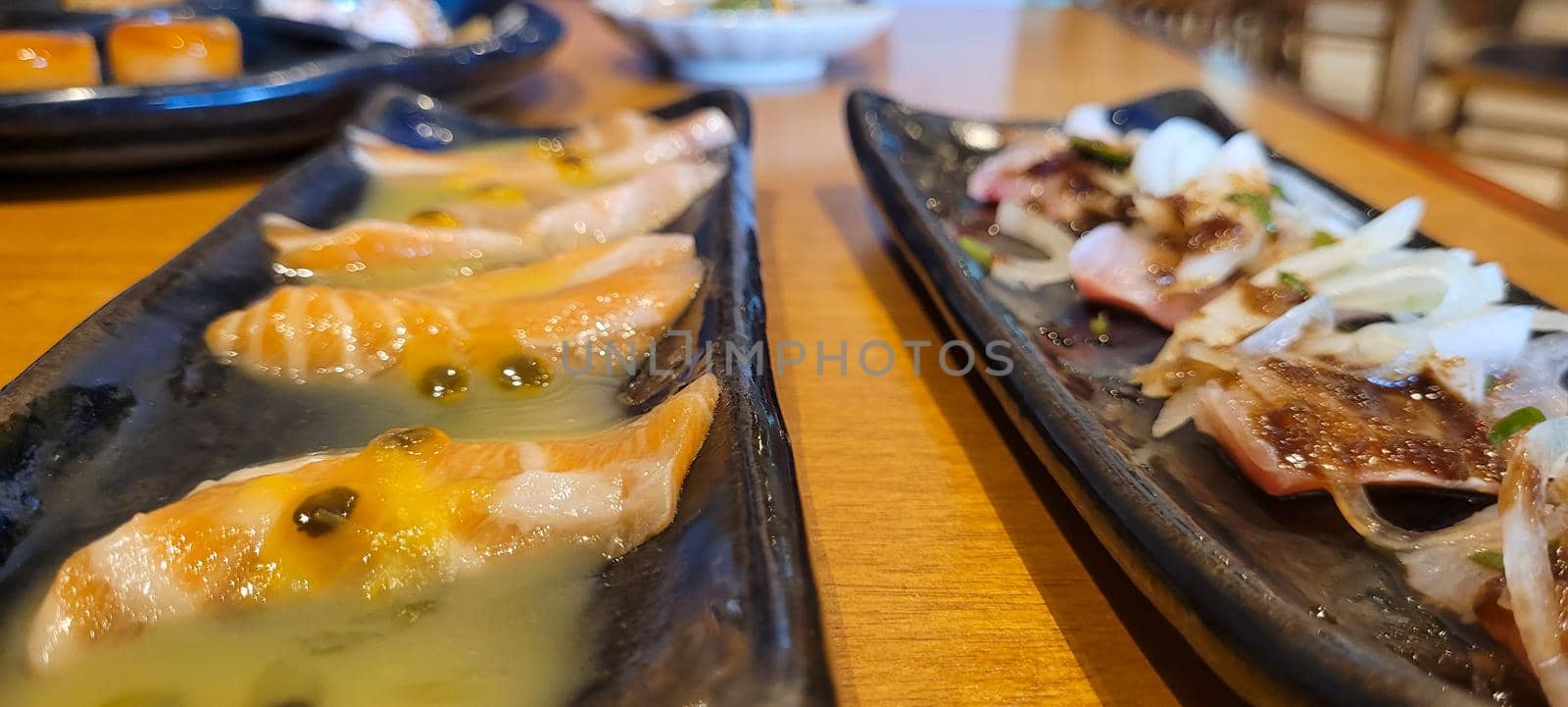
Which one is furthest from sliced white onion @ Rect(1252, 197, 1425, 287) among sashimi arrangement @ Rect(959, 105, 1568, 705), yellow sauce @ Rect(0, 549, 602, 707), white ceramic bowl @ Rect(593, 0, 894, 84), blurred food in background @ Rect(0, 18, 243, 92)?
blurred food in background @ Rect(0, 18, 243, 92)

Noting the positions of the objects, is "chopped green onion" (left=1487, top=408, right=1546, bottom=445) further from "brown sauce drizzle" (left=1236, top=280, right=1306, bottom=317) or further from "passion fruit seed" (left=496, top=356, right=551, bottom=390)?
"passion fruit seed" (left=496, top=356, right=551, bottom=390)

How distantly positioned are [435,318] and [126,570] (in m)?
0.50

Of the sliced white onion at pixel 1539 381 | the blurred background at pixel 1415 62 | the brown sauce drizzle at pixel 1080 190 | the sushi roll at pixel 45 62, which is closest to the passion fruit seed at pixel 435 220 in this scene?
the sushi roll at pixel 45 62

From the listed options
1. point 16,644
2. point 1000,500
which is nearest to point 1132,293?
point 1000,500

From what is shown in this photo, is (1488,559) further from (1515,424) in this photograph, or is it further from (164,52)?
(164,52)

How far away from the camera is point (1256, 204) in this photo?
1.59 meters

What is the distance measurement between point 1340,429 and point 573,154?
5.04ft

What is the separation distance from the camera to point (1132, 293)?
145cm

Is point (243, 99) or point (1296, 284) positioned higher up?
point (243, 99)

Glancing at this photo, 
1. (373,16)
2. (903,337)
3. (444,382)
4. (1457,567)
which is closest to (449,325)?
(444,382)

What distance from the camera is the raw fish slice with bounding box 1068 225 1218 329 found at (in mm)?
1428

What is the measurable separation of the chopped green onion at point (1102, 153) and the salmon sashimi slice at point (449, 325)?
0.99 meters

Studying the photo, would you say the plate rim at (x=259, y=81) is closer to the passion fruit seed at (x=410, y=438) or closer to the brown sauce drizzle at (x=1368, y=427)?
the passion fruit seed at (x=410, y=438)

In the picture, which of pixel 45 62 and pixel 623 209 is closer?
pixel 623 209
